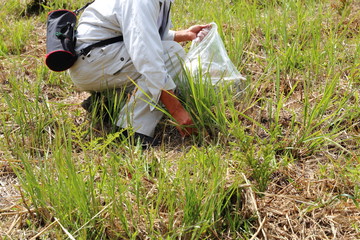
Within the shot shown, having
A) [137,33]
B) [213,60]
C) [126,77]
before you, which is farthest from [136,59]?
[213,60]

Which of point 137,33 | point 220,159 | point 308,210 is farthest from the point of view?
point 137,33

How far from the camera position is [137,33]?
232cm

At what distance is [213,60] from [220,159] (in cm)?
78

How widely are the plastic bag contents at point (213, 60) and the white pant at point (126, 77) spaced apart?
9 cm

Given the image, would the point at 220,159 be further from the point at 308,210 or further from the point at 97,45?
the point at 97,45

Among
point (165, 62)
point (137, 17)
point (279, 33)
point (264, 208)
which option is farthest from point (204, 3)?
point (264, 208)

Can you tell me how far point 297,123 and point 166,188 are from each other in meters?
0.91

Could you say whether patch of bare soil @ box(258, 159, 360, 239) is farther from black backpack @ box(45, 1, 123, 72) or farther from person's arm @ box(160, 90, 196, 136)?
black backpack @ box(45, 1, 123, 72)

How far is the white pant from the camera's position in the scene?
2523 mm

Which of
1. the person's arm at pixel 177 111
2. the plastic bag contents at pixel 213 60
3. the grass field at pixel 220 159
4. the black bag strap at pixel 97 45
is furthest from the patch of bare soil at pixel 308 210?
the black bag strap at pixel 97 45

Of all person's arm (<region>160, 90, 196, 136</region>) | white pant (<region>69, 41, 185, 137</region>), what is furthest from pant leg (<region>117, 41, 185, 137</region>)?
person's arm (<region>160, 90, 196, 136</region>)

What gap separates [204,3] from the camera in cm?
378

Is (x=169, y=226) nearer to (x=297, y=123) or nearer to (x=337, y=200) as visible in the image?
(x=337, y=200)

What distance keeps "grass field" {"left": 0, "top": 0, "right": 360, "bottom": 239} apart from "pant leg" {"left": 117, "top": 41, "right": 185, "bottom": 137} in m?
0.10
